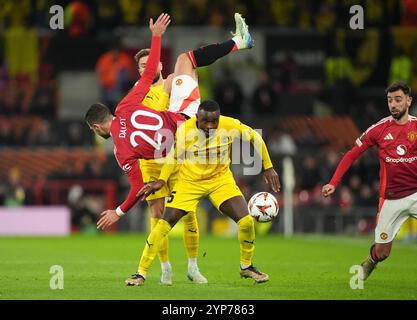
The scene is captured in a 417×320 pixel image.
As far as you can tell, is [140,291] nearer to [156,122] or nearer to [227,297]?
[227,297]

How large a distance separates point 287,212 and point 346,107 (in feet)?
12.2

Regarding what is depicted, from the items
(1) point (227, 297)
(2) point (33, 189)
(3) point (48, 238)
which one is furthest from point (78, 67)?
(1) point (227, 297)

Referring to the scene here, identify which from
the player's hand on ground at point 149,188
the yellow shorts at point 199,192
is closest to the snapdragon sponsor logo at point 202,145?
the yellow shorts at point 199,192

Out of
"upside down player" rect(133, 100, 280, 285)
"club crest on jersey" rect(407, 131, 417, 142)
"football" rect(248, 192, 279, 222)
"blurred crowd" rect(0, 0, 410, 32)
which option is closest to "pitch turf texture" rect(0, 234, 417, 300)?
"upside down player" rect(133, 100, 280, 285)

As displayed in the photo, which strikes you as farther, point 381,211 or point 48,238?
point 48,238

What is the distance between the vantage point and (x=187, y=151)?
40.2ft

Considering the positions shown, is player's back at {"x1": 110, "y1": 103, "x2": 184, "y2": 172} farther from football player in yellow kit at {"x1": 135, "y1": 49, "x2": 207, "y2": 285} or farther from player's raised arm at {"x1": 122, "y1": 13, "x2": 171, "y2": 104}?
football player in yellow kit at {"x1": 135, "y1": 49, "x2": 207, "y2": 285}

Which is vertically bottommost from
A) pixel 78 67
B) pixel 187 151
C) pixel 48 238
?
pixel 48 238

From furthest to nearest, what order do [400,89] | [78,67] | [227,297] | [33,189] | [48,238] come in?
[78,67] → [33,189] → [48,238] → [400,89] → [227,297]

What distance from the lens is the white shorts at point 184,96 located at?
1290 cm

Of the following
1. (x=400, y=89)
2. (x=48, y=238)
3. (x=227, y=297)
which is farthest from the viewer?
(x=48, y=238)

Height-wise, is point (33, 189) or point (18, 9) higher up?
point (18, 9)

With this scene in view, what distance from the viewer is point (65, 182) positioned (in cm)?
2616

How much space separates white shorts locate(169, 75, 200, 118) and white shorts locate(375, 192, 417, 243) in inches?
103
